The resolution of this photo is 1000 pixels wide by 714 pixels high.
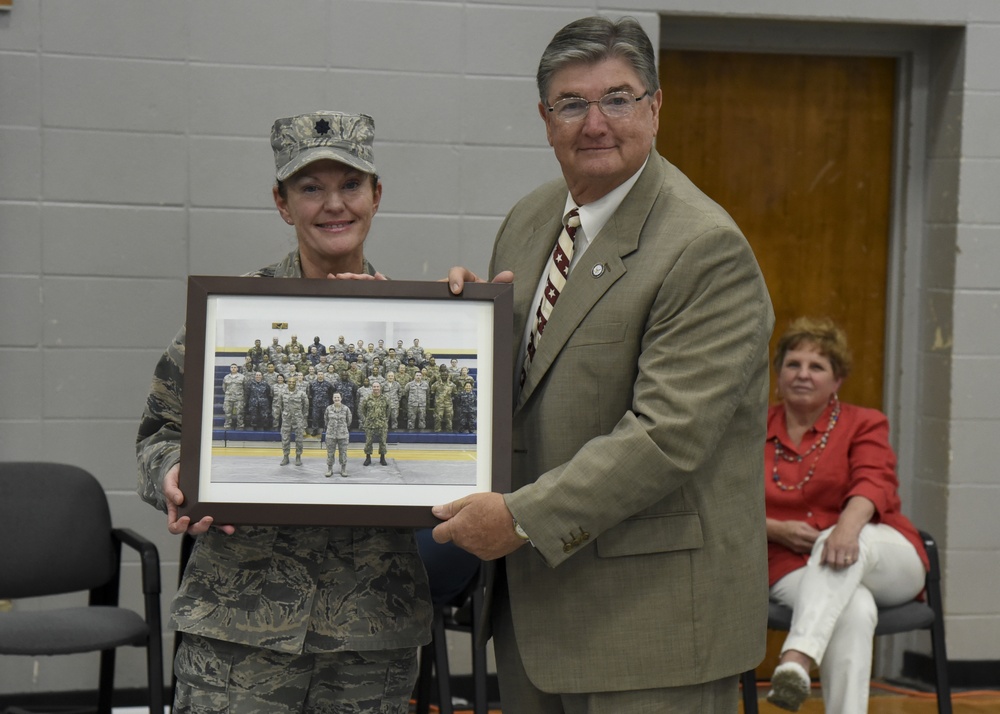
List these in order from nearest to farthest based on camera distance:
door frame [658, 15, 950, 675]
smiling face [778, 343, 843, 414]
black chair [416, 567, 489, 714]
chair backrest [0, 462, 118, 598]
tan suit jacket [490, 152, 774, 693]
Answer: tan suit jacket [490, 152, 774, 693] → black chair [416, 567, 489, 714] → chair backrest [0, 462, 118, 598] → smiling face [778, 343, 843, 414] → door frame [658, 15, 950, 675]

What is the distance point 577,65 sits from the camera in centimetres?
185

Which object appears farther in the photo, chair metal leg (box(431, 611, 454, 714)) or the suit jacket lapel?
chair metal leg (box(431, 611, 454, 714))

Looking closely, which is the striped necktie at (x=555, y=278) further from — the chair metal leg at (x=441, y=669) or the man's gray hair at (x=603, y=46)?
the chair metal leg at (x=441, y=669)

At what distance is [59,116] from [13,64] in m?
0.21

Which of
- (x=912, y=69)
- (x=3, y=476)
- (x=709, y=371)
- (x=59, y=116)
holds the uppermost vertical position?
(x=912, y=69)

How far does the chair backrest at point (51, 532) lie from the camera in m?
3.26

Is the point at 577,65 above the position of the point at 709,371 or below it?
above

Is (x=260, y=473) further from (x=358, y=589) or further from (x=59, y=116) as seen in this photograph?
(x=59, y=116)

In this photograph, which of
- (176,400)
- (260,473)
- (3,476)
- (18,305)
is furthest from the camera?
(18,305)

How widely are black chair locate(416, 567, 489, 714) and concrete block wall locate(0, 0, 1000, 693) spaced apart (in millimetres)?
1010

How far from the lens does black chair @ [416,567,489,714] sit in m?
3.00

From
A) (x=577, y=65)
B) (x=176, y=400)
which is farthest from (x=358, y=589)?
(x=577, y=65)

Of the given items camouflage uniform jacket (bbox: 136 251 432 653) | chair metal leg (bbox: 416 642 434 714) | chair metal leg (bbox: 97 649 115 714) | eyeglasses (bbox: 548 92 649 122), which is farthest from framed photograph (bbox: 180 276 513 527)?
chair metal leg (bbox: 97 649 115 714)

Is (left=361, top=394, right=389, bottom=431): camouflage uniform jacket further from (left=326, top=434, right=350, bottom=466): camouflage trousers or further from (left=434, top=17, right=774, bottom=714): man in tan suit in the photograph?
(left=434, top=17, right=774, bottom=714): man in tan suit
